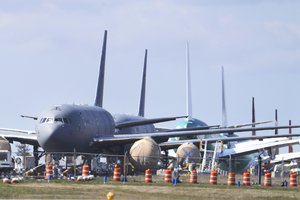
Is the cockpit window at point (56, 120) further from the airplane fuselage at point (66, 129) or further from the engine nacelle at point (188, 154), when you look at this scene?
the engine nacelle at point (188, 154)

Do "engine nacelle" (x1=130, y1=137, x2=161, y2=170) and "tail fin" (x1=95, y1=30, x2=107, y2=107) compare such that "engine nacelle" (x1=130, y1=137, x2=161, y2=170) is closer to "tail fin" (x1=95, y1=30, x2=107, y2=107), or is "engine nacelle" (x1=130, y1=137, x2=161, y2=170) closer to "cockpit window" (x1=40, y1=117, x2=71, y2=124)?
"cockpit window" (x1=40, y1=117, x2=71, y2=124)

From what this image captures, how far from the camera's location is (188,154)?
76.8 metres

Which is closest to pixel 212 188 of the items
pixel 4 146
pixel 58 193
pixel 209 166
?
pixel 58 193

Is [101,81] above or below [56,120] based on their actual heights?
above

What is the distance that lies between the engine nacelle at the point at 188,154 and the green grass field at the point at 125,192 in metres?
23.7

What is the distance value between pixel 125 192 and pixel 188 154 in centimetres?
3148

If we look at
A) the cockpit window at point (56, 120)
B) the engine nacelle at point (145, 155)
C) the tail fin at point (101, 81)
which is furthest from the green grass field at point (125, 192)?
the tail fin at point (101, 81)

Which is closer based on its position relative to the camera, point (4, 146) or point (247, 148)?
point (4, 146)

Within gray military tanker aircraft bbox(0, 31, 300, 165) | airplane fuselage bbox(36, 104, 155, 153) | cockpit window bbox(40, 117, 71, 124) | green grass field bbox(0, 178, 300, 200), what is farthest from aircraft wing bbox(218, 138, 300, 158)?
green grass field bbox(0, 178, 300, 200)

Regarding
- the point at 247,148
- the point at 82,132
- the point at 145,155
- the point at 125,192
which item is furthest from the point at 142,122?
the point at 125,192

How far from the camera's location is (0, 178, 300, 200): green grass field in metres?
42.2

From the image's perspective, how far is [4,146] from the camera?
70438 millimetres

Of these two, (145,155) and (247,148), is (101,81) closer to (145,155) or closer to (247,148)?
(247,148)

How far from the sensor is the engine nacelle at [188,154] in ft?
247
